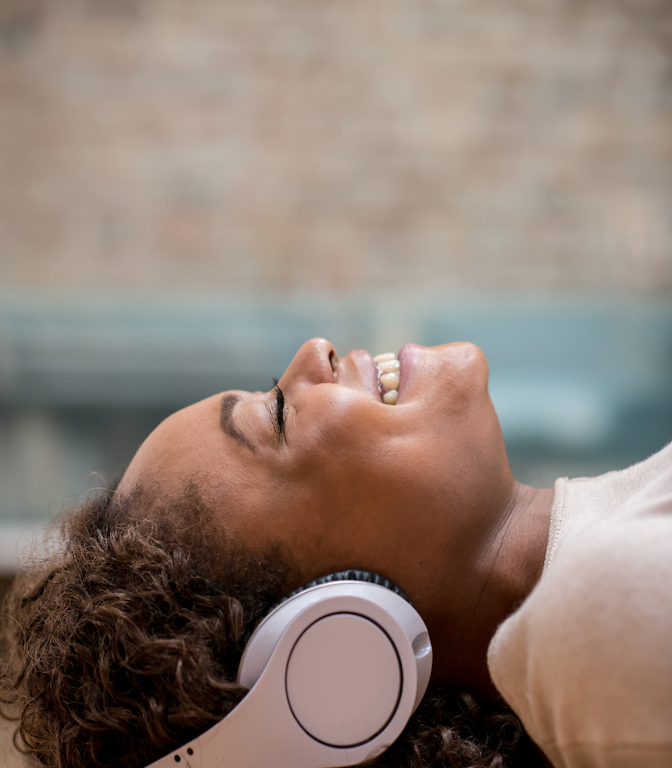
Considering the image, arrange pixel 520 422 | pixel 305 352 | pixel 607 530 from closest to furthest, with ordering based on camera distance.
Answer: pixel 607 530, pixel 305 352, pixel 520 422

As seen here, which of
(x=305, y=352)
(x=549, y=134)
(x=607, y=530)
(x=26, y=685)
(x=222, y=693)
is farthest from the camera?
(x=549, y=134)

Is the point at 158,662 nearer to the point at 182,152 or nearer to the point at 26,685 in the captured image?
the point at 26,685

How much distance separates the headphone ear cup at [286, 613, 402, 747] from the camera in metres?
0.80

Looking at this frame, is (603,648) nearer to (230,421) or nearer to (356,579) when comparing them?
(356,579)

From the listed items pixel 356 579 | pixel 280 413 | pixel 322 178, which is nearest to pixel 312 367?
pixel 280 413

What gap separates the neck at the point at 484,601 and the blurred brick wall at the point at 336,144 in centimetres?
189

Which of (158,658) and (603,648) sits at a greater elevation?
(603,648)

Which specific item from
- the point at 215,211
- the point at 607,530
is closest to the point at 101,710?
the point at 607,530

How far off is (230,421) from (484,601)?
465 mm

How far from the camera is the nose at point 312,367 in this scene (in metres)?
1.10

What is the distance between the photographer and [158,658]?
86 centimetres

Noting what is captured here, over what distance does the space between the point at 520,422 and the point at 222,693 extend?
5.64 ft

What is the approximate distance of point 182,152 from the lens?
2814 millimetres

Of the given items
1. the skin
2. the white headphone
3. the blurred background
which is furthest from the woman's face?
the blurred background
